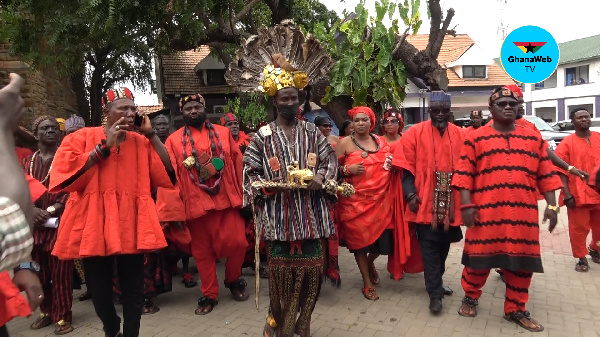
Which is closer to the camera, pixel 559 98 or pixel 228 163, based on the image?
pixel 228 163

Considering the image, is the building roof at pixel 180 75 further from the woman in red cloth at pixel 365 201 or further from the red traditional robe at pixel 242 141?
the woman in red cloth at pixel 365 201

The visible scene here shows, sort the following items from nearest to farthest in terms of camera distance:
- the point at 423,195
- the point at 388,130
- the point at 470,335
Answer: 1. the point at 470,335
2. the point at 423,195
3. the point at 388,130

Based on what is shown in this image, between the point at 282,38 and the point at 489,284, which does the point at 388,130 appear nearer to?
the point at 489,284

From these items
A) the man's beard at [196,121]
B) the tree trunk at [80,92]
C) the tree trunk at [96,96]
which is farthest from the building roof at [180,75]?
the man's beard at [196,121]

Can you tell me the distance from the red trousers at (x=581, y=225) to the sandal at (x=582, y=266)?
0.29 feet

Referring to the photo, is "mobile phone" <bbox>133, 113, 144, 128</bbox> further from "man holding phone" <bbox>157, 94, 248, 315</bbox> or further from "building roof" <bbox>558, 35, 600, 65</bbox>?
"building roof" <bbox>558, 35, 600, 65</bbox>

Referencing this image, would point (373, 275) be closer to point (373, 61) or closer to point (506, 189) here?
point (506, 189)

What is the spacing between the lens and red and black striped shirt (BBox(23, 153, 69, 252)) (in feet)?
13.6

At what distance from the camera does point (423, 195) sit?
4.39 metres

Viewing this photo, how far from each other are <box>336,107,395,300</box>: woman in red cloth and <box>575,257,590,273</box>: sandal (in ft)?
7.98

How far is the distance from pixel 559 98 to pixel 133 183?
38705 millimetres

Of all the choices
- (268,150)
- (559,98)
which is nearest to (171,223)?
(268,150)

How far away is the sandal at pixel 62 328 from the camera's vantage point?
4.19m

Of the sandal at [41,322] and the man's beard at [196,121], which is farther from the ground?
the man's beard at [196,121]
